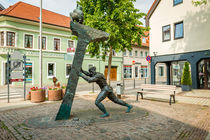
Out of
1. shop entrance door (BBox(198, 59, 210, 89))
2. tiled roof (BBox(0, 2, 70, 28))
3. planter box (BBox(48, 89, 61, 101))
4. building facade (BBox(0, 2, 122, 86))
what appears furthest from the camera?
tiled roof (BBox(0, 2, 70, 28))

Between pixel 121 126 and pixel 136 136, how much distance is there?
2.36 ft

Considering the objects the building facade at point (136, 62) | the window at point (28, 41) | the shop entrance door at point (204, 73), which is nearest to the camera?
the shop entrance door at point (204, 73)

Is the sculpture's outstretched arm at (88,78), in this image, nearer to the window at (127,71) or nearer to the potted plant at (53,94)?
the potted plant at (53,94)

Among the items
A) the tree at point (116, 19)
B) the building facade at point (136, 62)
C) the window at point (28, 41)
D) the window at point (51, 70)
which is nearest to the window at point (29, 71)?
the window at point (51, 70)

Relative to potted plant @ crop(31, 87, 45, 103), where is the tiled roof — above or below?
above

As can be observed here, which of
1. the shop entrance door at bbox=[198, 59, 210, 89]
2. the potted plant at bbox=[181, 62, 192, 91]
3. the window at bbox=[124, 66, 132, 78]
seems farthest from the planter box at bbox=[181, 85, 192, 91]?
the window at bbox=[124, 66, 132, 78]

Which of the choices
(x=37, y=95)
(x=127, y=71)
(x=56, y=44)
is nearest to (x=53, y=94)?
(x=37, y=95)

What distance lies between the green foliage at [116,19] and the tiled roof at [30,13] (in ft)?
41.0

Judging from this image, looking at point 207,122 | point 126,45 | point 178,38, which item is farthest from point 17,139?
point 178,38

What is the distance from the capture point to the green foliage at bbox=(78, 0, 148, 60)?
8164 millimetres

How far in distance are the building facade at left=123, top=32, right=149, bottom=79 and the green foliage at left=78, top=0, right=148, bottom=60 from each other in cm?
2138

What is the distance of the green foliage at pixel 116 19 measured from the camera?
8164 millimetres

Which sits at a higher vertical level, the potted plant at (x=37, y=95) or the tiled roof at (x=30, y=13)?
the tiled roof at (x=30, y=13)

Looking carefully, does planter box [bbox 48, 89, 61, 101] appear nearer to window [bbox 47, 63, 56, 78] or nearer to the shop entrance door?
window [bbox 47, 63, 56, 78]
